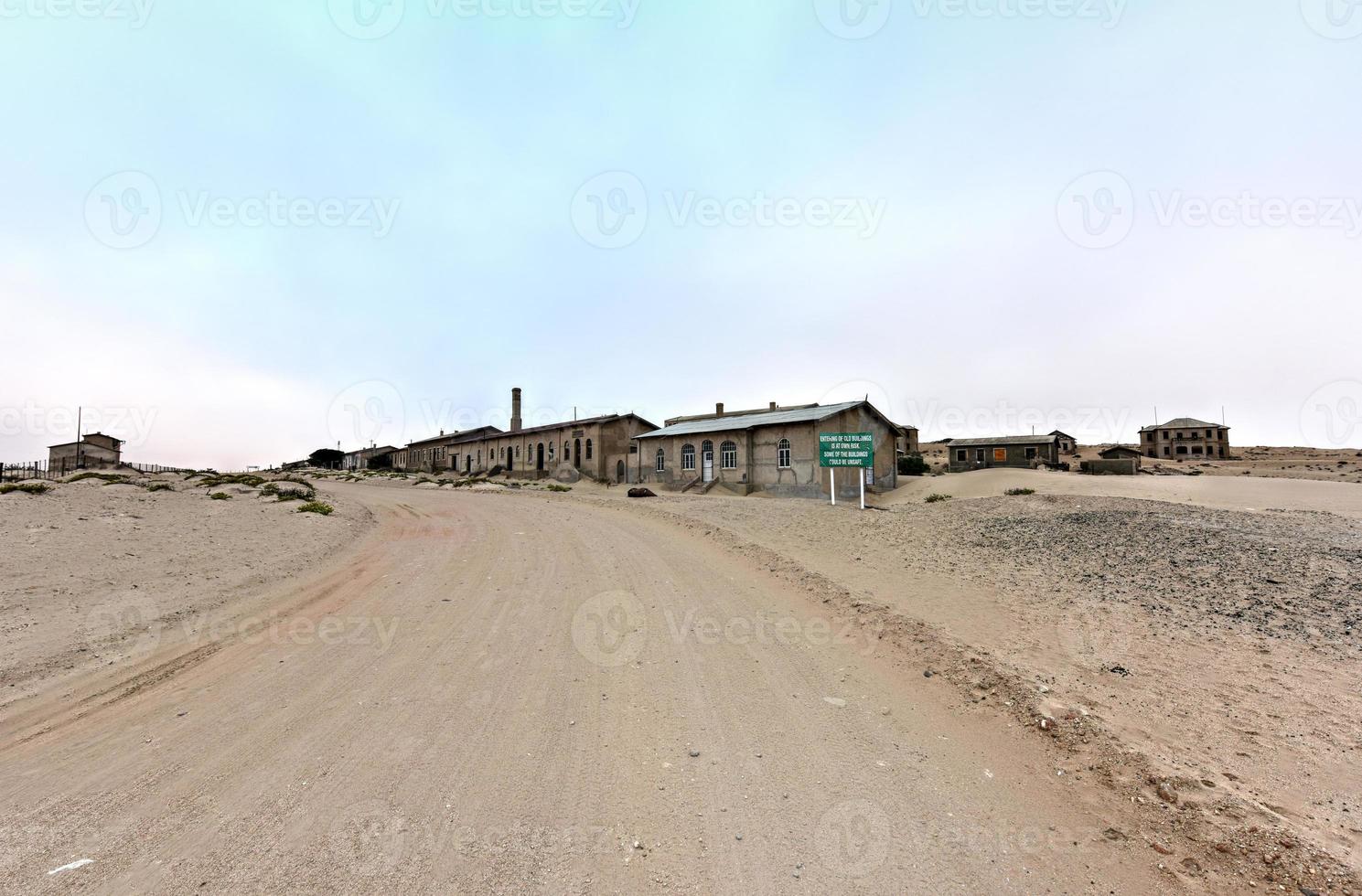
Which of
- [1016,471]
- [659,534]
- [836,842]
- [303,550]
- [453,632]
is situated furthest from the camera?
[1016,471]

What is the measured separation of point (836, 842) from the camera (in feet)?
10.5

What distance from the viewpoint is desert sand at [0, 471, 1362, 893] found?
3068 millimetres

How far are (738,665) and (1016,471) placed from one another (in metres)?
36.9

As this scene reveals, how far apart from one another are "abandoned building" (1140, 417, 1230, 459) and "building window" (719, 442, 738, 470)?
2571 inches

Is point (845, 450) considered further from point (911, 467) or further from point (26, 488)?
point (911, 467)

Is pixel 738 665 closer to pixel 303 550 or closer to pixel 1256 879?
pixel 1256 879

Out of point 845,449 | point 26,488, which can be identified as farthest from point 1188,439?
point 26,488

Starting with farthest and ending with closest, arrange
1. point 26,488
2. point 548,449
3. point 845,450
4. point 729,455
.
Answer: point 548,449
point 729,455
point 845,450
point 26,488

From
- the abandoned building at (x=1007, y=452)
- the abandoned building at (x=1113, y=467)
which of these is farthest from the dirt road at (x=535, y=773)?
the abandoned building at (x=1007, y=452)

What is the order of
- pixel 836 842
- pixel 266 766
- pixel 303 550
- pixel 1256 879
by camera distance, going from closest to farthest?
pixel 1256 879 → pixel 836 842 → pixel 266 766 → pixel 303 550

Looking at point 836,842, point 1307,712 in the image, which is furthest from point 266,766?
point 1307,712

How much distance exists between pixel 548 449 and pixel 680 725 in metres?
47.8

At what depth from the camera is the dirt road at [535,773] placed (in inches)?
117

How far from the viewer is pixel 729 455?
35.4 m
